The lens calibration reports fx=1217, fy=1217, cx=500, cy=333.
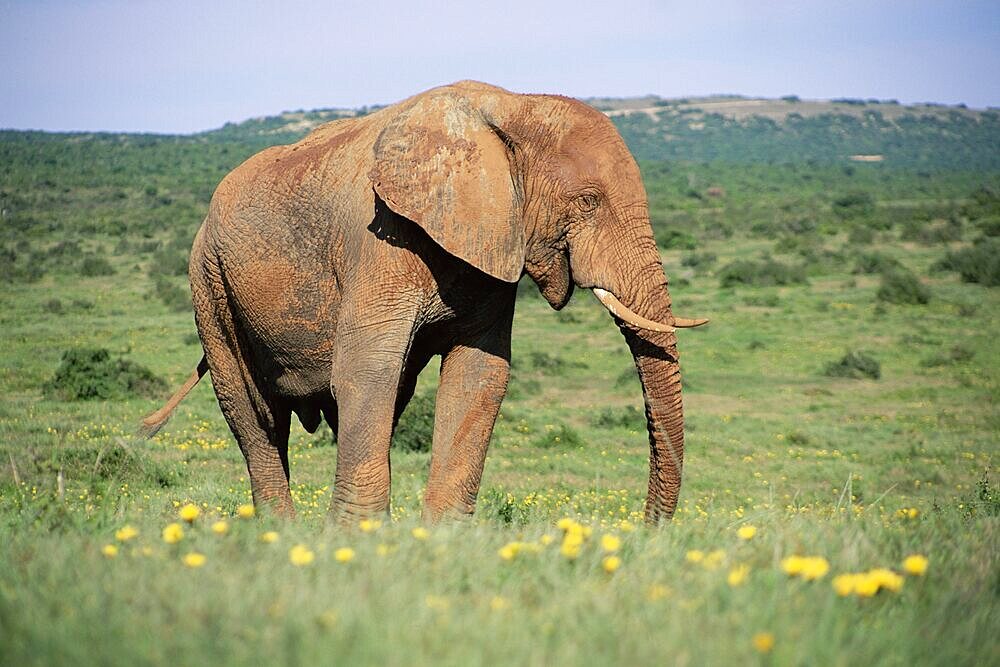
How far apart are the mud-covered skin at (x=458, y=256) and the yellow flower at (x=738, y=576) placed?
7.42 feet

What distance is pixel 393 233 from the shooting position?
5.93 metres

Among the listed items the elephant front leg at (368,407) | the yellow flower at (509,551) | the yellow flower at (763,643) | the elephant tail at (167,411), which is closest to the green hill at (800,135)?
the elephant tail at (167,411)

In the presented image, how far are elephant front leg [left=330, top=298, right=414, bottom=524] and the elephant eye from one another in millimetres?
993

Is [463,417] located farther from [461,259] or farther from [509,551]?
[509,551]

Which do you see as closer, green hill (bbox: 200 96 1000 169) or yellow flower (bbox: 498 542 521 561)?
yellow flower (bbox: 498 542 521 561)

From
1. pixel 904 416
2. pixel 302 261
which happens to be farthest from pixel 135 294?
pixel 302 261

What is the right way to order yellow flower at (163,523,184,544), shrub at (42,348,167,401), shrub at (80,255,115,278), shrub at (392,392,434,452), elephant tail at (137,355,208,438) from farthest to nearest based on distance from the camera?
shrub at (80,255,115,278) → shrub at (42,348,167,401) → shrub at (392,392,434,452) → elephant tail at (137,355,208,438) → yellow flower at (163,523,184,544)

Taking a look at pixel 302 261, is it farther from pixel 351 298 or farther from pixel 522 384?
pixel 522 384

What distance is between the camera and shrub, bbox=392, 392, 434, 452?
45.6 ft

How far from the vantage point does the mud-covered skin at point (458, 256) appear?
587 cm

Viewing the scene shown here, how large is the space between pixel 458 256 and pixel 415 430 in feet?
27.5

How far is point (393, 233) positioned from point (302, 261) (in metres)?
0.86

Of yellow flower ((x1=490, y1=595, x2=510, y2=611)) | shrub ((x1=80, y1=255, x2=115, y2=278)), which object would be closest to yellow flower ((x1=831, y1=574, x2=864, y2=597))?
yellow flower ((x1=490, y1=595, x2=510, y2=611))

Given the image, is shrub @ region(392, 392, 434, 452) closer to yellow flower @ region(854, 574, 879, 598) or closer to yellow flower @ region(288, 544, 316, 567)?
yellow flower @ region(288, 544, 316, 567)
